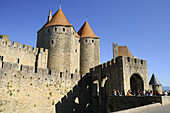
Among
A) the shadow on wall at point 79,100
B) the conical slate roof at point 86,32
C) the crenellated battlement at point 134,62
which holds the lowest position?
the shadow on wall at point 79,100

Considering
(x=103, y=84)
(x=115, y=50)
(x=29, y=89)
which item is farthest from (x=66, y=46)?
(x=115, y=50)

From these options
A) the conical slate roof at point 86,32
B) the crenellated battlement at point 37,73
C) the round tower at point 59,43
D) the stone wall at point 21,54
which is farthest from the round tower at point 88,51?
the crenellated battlement at point 37,73

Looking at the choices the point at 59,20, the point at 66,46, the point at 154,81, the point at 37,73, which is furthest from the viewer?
the point at 59,20

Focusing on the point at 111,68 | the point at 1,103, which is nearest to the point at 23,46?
the point at 1,103

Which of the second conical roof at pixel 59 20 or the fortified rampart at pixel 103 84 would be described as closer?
the fortified rampart at pixel 103 84

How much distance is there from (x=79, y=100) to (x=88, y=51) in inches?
385

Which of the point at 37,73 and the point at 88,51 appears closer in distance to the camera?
the point at 37,73

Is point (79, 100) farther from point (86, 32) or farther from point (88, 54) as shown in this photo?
point (86, 32)

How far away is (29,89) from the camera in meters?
14.5

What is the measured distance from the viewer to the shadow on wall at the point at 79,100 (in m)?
16.7

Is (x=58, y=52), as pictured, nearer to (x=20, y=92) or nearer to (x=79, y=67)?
(x=79, y=67)

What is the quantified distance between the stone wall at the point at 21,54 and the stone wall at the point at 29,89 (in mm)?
4889

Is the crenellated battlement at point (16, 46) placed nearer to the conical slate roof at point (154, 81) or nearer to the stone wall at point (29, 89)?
the stone wall at point (29, 89)

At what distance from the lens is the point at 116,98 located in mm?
13289
